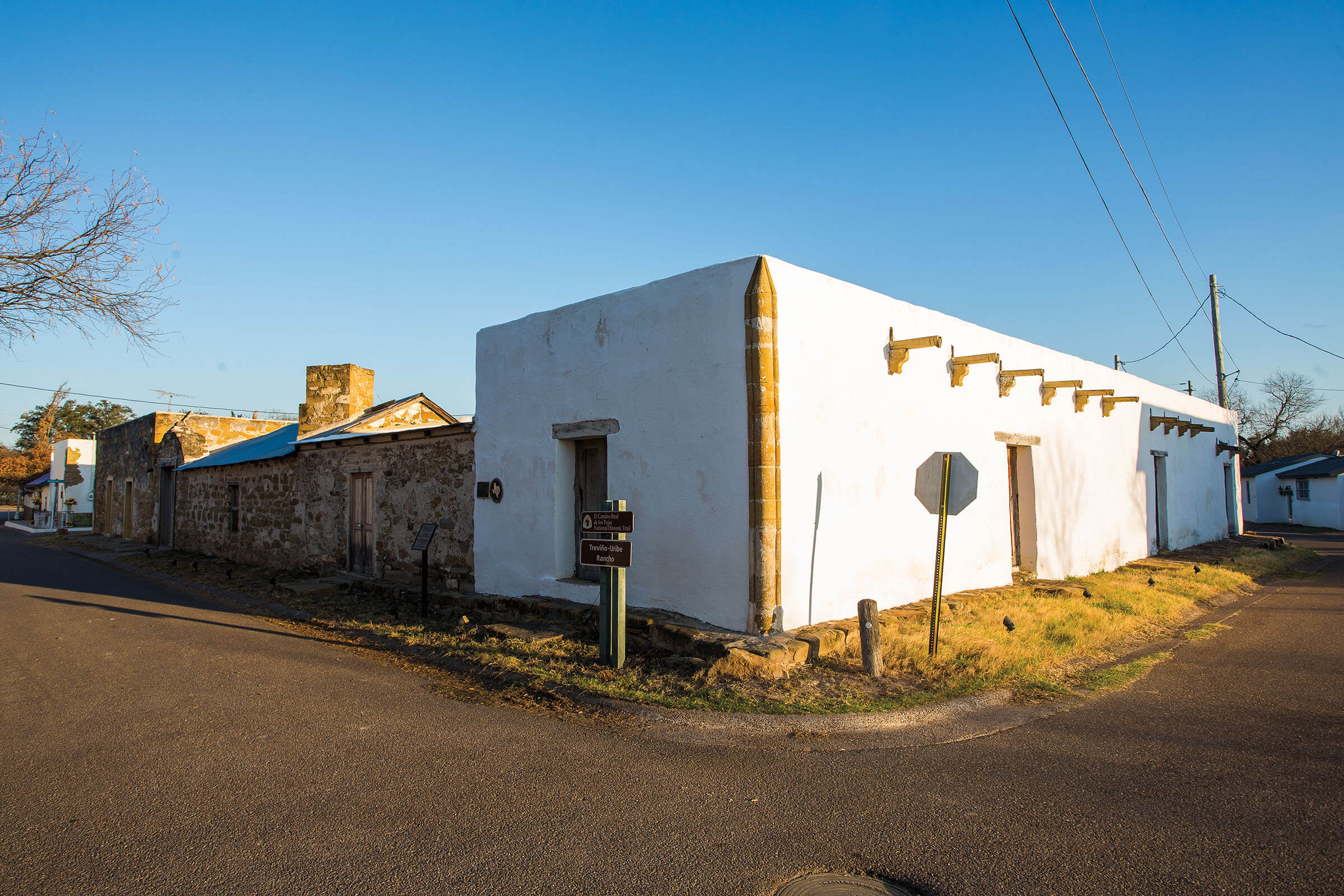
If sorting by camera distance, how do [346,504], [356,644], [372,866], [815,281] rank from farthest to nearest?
[346,504], [356,644], [815,281], [372,866]

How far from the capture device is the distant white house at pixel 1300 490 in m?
33.1

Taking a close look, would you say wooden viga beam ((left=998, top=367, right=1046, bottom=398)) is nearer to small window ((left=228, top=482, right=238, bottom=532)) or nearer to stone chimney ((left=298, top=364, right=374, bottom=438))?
stone chimney ((left=298, top=364, right=374, bottom=438))

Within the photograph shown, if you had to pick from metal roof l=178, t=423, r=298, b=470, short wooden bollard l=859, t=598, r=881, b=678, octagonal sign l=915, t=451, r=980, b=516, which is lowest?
short wooden bollard l=859, t=598, r=881, b=678

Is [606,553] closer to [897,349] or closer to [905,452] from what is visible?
[905,452]

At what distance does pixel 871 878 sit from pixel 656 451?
520cm

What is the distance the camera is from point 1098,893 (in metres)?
3.02

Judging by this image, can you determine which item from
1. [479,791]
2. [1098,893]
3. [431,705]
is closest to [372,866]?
[479,791]

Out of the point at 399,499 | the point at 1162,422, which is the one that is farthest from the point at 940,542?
the point at 1162,422

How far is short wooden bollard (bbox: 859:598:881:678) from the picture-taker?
6.41 metres

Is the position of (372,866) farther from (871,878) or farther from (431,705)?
(431,705)

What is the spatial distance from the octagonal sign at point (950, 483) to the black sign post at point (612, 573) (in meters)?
2.99

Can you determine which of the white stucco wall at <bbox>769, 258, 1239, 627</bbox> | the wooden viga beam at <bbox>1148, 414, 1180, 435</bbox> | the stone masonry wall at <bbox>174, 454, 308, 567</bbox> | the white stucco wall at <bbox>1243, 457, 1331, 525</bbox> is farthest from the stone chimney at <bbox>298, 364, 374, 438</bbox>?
the white stucco wall at <bbox>1243, 457, 1331, 525</bbox>

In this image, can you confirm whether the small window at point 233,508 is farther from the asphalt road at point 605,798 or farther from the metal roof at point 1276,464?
the metal roof at point 1276,464

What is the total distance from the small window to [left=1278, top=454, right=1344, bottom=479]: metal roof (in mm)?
42904
